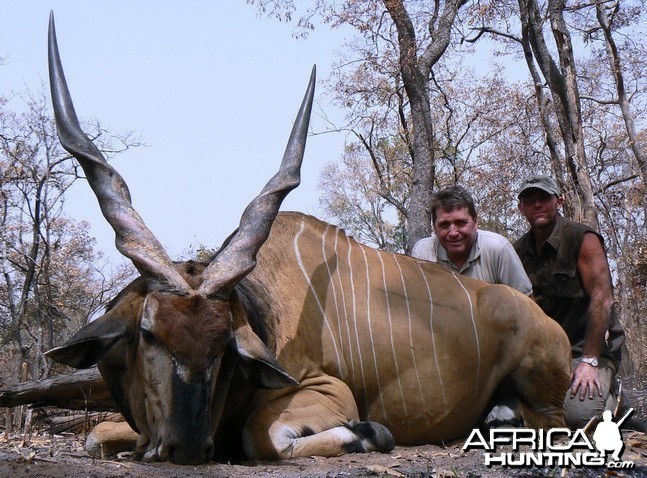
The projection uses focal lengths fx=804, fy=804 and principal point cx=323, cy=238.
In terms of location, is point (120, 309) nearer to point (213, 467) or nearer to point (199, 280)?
point (199, 280)

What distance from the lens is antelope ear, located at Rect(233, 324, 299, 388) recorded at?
291 cm

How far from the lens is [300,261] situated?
12.1 feet

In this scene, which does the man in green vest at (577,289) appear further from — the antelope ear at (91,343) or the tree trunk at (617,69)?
the tree trunk at (617,69)

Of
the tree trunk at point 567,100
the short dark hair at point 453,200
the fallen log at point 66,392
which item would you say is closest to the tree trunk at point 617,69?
the tree trunk at point 567,100

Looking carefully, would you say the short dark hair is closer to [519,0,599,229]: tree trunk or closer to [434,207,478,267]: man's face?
[434,207,478,267]: man's face

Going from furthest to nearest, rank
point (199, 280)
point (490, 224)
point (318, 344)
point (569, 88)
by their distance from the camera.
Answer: point (490, 224)
point (569, 88)
point (318, 344)
point (199, 280)

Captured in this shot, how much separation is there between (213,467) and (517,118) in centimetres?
1759

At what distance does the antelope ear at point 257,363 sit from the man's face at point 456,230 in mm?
1682

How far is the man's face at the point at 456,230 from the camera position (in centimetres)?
435

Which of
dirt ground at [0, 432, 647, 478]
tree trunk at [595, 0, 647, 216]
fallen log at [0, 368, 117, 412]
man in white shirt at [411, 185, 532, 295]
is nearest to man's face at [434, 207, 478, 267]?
man in white shirt at [411, 185, 532, 295]

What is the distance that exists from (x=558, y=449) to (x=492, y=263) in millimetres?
1538

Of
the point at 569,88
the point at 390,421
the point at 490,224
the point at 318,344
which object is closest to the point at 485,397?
the point at 390,421

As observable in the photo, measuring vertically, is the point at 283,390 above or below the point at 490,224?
below

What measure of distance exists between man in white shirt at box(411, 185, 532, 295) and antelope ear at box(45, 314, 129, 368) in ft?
6.73
